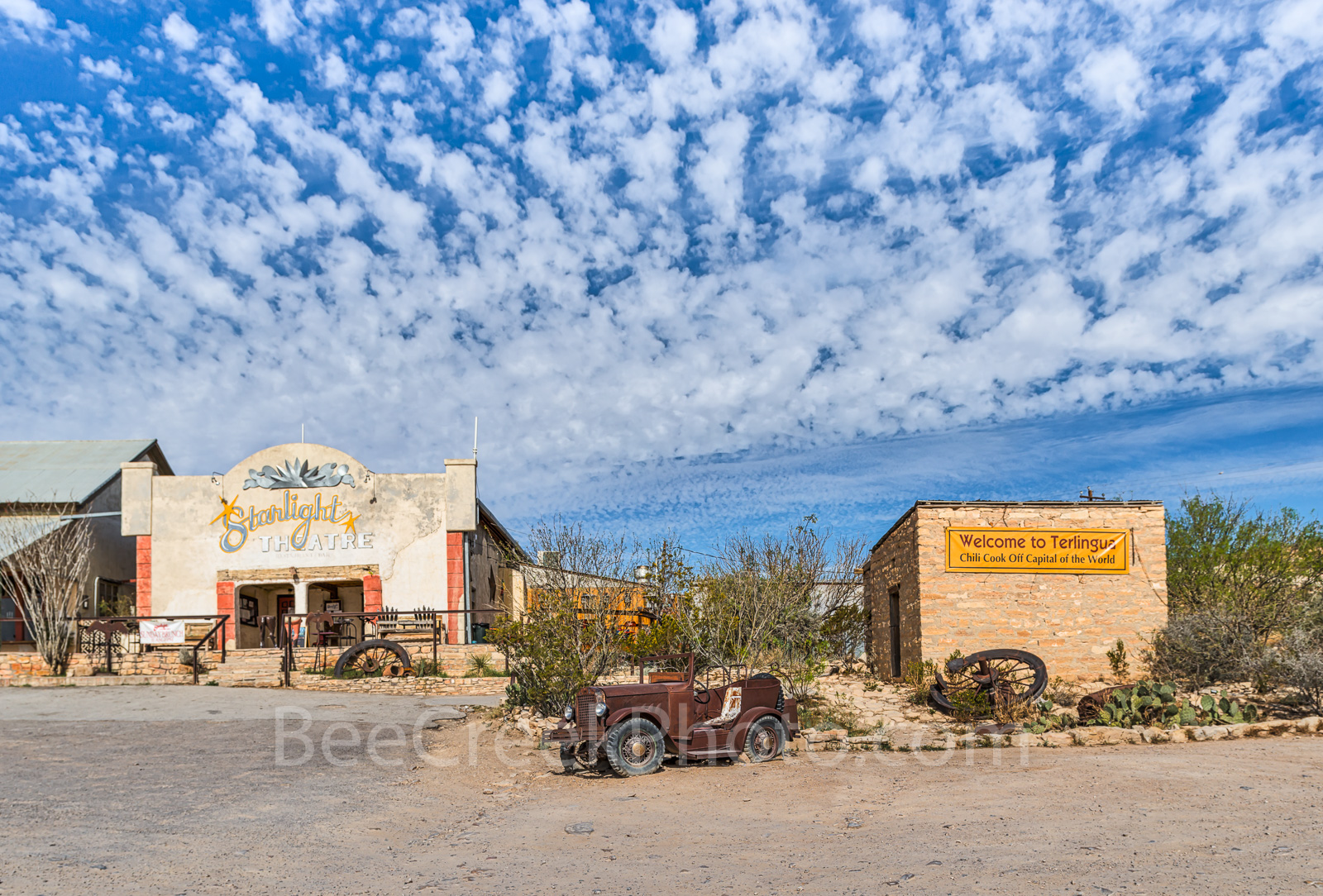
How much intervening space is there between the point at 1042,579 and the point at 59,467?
91.4 ft

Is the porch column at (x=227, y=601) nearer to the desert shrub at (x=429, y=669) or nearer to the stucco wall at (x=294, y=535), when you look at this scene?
the stucco wall at (x=294, y=535)

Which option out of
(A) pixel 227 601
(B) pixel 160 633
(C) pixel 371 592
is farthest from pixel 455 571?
(B) pixel 160 633

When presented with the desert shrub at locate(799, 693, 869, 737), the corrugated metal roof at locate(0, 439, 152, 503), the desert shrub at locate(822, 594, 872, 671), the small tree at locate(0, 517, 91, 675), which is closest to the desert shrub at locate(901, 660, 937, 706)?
the desert shrub at locate(799, 693, 869, 737)

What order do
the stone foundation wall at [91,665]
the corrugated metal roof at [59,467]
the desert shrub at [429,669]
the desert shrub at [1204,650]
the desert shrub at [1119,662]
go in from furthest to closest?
the corrugated metal roof at [59,467], the desert shrub at [429,669], the stone foundation wall at [91,665], the desert shrub at [1119,662], the desert shrub at [1204,650]

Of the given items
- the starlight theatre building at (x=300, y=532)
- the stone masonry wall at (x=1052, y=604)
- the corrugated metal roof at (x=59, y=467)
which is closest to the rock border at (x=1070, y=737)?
the stone masonry wall at (x=1052, y=604)

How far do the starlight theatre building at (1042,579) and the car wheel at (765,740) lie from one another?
602 cm

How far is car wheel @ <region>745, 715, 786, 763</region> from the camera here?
10469 millimetres

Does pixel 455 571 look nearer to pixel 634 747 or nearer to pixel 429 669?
pixel 429 669

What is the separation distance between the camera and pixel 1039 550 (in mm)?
16203

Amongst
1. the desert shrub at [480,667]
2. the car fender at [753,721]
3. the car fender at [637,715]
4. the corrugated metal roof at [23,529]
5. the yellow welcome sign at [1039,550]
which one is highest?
the corrugated metal roof at [23,529]

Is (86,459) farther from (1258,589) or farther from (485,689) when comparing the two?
(1258,589)

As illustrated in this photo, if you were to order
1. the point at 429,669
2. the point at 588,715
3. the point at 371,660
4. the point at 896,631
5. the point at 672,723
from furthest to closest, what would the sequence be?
the point at 371,660 < the point at 429,669 < the point at 896,631 < the point at 672,723 < the point at 588,715

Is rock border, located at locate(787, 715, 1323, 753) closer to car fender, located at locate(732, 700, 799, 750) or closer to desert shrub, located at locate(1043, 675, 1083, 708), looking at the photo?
car fender, located at locate(732, 700, 799, 750)

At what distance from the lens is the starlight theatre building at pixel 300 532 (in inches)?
962
